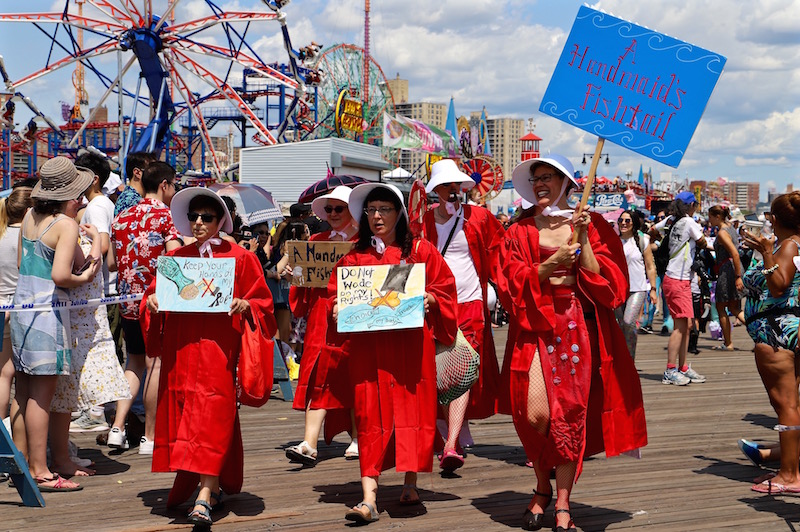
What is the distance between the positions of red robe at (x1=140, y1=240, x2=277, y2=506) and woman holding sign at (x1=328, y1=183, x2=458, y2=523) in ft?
1.72

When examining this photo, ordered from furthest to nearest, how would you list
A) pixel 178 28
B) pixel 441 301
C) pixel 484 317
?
pixel 178 28
pixel 484 317
pixel 441 301

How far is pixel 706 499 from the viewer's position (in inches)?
225

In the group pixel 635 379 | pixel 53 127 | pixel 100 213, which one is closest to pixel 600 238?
pixel 635 379

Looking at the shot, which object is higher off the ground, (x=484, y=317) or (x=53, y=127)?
(x=53, y=127)

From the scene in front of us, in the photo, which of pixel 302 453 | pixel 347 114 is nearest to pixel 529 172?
pixel 302 453

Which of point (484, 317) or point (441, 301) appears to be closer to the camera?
point (441, 301)

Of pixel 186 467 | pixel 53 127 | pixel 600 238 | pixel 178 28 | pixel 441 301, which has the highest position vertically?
pixel 178 28

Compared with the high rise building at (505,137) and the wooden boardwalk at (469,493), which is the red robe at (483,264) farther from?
the high rise building at (505,137)

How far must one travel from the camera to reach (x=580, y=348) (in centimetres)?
486

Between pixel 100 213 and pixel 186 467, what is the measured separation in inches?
105

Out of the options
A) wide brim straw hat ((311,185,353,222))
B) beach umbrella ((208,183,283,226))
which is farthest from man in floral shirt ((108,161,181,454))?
beach umbrella ((208,183,283,226))

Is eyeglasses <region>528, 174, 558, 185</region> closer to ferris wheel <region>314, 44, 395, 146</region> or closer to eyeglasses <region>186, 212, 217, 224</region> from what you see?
eyeglasses <region>186, 212, 217, 224</region>

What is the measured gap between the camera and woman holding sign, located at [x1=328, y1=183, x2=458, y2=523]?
16.9ft

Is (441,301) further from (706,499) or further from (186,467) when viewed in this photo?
(706,499)
